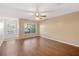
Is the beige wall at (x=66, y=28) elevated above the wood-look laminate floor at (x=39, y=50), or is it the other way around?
the beige wall at (x=66, y=28)

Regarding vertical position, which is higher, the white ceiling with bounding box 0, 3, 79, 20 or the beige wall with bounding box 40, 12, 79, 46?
the white ceiling with bounding box 0, 3, 79, 20

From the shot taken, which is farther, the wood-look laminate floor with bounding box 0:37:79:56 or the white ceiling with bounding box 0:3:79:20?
Result: the wood-look laminate floor with bounding box 0:37:79:56

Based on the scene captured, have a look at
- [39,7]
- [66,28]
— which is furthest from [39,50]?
[66,28]

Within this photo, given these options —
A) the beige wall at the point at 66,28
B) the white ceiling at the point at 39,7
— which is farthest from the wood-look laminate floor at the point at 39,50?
the white ceiling at the point at 39,7

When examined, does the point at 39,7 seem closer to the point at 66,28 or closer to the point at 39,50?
the point at 39,50

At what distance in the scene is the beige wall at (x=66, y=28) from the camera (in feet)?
15.1

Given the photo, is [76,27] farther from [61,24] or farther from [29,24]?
[29,24]

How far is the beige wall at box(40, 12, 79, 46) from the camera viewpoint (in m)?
4.61

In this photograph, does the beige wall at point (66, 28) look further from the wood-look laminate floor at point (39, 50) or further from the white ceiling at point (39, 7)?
the white ceiling at point (39, 7)

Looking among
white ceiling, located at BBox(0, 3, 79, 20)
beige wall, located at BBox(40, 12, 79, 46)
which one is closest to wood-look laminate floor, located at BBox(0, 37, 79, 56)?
beige wall, located at BBox(40, 12, 79, 46)

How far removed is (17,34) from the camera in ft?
24.2

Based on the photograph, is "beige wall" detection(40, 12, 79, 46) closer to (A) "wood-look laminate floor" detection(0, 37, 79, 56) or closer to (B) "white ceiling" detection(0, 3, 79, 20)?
(A) "wood-look laminate floor" detection(0, 37, 79, 56)

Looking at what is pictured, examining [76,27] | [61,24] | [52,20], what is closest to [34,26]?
[52,20]

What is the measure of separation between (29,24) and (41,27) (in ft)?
4.66
